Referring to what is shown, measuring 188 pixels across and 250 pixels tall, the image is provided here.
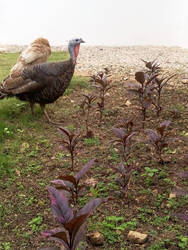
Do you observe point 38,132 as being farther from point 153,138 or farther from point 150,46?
point 150,46

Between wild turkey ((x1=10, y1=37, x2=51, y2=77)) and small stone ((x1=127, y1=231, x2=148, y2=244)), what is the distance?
12.1ft

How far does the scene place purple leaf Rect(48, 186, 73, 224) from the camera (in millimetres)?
2014

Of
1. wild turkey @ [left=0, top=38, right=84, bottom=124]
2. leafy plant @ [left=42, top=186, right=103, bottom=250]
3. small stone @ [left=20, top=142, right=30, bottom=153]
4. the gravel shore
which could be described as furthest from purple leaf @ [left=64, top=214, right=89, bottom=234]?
the gravel shore

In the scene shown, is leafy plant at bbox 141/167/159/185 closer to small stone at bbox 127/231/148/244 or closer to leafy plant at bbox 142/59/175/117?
small stone at bbox 127/231/148/244

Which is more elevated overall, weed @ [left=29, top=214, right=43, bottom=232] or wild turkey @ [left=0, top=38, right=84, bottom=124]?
wild turkey @ [left=0, top=38, right=84, bottom=124]

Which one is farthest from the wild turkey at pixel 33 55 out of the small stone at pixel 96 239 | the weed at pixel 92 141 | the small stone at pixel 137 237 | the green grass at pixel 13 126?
the small stone at pixel 137 237

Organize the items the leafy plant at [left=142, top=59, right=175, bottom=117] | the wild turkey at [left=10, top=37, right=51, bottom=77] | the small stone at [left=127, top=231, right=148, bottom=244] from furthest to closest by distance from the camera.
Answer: the wild turkey at [left=10, top=37, right=51, bottom=77]
the leafy plant at [left=142, top=59, right=175, bottom=117]
the small stone at [left=127, top=231, right=148, bottom=244]

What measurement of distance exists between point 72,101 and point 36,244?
→ 13.5ft

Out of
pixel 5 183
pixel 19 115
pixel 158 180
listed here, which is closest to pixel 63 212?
pixel 158 180

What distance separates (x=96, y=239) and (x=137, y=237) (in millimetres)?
319

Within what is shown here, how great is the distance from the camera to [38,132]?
5.54 metres

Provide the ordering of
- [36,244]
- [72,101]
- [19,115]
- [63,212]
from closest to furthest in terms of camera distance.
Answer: [63,212] < [36,244] < [19,115] < [72,101]

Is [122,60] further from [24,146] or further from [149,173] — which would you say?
[149,173]

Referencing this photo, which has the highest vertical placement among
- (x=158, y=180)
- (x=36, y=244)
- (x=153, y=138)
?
(x=153, y=138)
